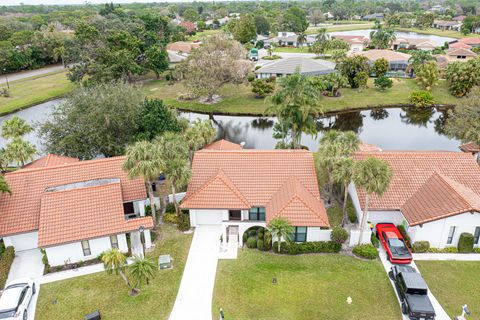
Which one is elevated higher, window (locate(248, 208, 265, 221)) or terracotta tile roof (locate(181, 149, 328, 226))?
terracotta tile roof (locate(181, 149, 328, 226))

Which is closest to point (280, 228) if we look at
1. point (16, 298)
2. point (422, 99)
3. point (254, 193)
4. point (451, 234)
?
point (254, 193)

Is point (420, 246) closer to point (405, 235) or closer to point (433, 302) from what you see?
point (405, 235)

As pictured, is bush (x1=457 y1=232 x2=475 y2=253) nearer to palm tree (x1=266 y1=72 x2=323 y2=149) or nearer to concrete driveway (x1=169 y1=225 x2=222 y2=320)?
concrete driveway (x1=169 y1=225 x2=222 y2=320)

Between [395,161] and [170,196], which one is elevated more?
[395,161]

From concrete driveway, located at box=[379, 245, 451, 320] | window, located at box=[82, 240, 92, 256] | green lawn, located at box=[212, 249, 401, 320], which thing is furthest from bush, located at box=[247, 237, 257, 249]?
window, located at box=[82, 240, 92, 256]

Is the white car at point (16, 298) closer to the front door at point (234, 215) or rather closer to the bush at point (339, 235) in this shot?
the front door at point (234, 215)

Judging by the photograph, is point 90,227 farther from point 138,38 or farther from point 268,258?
point 138,38

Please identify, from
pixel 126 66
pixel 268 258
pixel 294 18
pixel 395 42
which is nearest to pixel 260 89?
pixel 126 66
